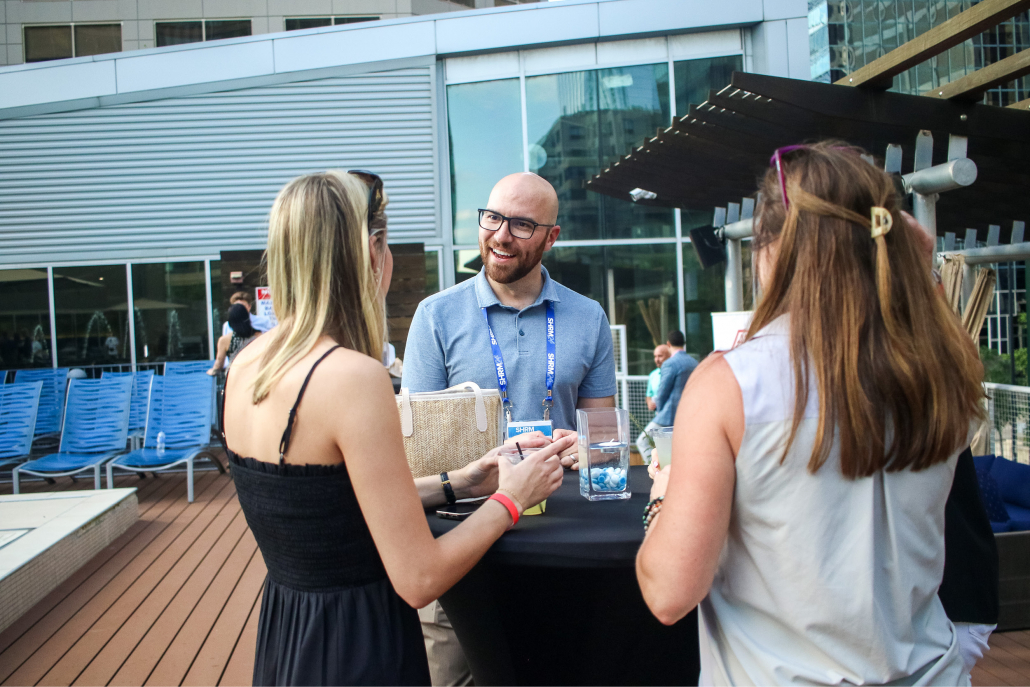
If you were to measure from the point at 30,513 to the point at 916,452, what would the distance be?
19.0 feet

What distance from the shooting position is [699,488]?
3.40 ft

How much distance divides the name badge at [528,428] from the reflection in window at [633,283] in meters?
8.07

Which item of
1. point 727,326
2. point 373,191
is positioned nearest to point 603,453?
point 373,191

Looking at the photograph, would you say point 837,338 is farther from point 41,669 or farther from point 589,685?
point 41,669

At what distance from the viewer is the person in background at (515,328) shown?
7.74 ft

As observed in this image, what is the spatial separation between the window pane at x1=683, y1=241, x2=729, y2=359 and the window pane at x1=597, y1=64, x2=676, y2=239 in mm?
726

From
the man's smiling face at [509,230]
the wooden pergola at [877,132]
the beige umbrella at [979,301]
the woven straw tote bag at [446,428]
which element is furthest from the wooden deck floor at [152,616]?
the beige umbrella at [979,301]

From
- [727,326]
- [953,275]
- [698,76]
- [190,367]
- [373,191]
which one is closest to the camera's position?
[373,191]

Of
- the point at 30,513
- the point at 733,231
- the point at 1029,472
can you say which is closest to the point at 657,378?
the point at 733,231

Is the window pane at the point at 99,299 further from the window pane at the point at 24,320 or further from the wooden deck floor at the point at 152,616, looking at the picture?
the wooden deck floor at the point at 152,616

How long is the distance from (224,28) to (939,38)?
49.7ft

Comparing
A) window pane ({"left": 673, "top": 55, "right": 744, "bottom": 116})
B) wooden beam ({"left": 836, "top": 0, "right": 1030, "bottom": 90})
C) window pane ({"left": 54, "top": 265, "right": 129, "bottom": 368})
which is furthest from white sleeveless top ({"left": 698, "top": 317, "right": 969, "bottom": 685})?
window pane ({"left": 54, "top": 265, "right": 129, "bottom": 368})

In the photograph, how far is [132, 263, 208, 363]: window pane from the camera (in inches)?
392

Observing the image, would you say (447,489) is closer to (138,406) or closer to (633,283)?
(138,406)
